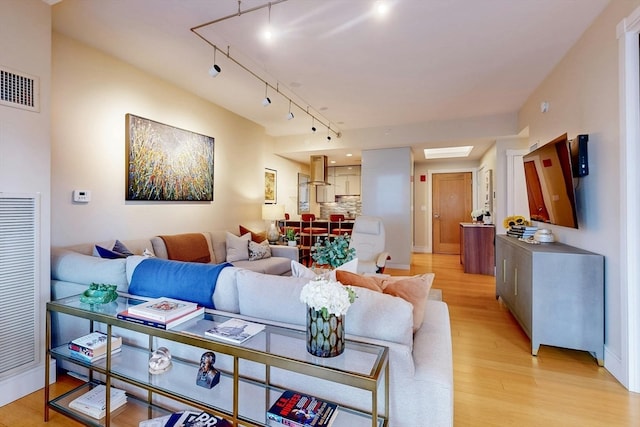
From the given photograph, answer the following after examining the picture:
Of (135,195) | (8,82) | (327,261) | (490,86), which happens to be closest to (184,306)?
(327,261)

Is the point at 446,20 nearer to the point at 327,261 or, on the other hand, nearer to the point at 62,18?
the point at 327,261

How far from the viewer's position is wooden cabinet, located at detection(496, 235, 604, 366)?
227cm

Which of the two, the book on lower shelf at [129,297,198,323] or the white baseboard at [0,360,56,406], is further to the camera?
the white baseboard at [0,360,56,406]

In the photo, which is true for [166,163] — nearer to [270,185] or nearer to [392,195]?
→ [270,185]

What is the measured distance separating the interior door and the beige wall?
5.56m

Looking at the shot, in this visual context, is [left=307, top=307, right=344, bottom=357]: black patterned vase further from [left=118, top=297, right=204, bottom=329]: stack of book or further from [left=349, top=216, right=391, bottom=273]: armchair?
[left=349, top=216, right=391, bottom=273]: armchair

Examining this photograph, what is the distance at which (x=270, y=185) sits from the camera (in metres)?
6.24

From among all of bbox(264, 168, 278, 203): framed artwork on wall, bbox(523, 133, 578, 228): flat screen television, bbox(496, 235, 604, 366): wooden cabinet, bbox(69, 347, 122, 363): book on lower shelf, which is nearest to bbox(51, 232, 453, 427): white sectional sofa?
bbox(69, 347, 122, 363): book on lower shelf

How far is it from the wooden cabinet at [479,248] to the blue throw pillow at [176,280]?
483cm

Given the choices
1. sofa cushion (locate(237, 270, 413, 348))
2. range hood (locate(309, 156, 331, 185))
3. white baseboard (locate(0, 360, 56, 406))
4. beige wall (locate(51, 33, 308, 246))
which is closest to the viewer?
sofa cushion (locate(237, 270, 413, 348))

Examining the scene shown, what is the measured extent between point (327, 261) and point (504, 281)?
2.30m

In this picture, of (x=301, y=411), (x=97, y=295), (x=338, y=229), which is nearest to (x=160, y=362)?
(x=97, y=295)

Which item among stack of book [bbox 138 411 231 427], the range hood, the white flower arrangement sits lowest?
stack of book [bbox 138 411 231 427]

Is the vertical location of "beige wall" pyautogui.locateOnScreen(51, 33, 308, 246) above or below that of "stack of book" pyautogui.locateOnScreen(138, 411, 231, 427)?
above
